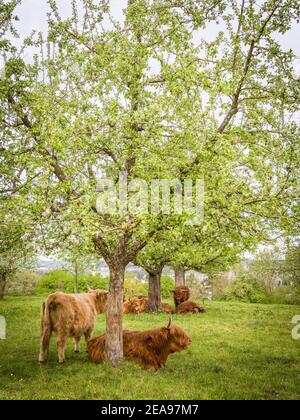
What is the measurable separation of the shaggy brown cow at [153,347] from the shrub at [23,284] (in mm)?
36703

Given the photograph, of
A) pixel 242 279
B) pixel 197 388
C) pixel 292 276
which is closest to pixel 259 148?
pixel 197 388

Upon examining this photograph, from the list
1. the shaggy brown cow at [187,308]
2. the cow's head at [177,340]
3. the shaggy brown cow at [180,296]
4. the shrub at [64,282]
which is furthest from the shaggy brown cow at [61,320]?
the shrub at [64,282]

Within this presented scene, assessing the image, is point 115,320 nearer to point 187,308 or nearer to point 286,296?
point 187,308

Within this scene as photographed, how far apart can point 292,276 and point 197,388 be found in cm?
3083

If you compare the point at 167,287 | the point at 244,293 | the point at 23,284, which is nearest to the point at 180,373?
the point at 167,287

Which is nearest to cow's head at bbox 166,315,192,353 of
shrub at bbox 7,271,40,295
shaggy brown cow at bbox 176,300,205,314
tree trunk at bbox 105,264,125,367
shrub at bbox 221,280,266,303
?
tree trunk at bbox 105,264,125,367

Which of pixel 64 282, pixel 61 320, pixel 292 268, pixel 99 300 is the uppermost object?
pixel 292 268

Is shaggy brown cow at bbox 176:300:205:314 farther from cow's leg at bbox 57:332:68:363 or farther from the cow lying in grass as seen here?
cow's leg at bbox 57:332:68:363

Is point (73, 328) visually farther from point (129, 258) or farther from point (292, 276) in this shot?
point (292, 276)

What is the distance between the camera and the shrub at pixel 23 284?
4575cm

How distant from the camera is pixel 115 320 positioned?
1150 centimetres

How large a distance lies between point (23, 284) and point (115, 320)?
4059cm

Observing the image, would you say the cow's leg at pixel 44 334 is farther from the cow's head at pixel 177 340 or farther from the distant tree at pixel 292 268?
the distant tree at pixel 292 268

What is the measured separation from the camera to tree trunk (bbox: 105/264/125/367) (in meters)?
11.3
